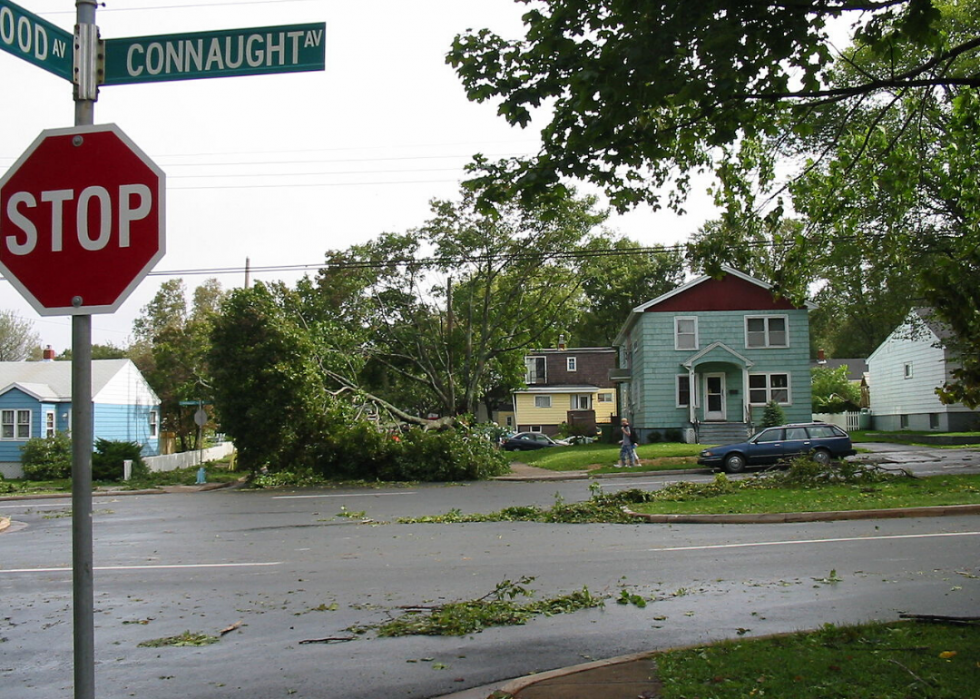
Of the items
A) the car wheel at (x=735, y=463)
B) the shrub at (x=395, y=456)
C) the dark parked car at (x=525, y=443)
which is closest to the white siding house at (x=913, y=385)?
the car wheel at (x=735, y=463)

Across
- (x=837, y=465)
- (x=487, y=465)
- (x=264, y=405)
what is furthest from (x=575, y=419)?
(x=837, y=465)

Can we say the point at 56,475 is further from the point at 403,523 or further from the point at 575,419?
the point at 575,419

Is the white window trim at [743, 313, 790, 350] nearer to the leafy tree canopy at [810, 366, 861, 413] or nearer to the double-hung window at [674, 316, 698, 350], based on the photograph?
the double-hung window at [674, 316, 698, 350]

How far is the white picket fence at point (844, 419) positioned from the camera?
50406mm

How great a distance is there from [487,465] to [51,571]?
1779 cm

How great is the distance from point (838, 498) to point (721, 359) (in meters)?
20.8

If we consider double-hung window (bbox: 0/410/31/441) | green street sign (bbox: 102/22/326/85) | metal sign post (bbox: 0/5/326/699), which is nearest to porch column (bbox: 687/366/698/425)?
double-hung window (bbox: 0/410/31/441)

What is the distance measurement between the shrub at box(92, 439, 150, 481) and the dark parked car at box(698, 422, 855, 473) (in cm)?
2041

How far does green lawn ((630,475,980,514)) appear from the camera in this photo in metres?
A: 15.6

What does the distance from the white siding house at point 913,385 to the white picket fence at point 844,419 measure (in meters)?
1.55

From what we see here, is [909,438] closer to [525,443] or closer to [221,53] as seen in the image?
[525,443]

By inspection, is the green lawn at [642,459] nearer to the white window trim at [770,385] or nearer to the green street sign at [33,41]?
the white window trim at [770,385]

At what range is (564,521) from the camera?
53.0 feet

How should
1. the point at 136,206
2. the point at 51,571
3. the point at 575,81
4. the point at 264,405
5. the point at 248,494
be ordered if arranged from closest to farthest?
the point at 136,206, the point at 575,81, the point at 51,571, the point at 248,494, the point at 264,405
